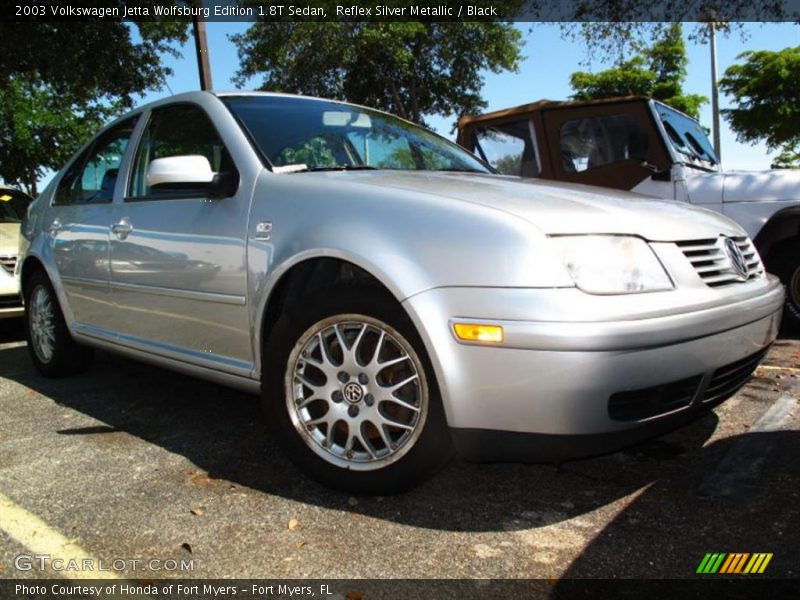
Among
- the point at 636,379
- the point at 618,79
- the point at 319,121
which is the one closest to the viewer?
the point at 636,379

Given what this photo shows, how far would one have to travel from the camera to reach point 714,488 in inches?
98.0

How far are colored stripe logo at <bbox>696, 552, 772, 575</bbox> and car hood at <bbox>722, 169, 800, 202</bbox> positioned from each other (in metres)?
3.77

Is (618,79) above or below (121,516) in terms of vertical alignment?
above

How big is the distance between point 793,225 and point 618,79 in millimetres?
27350

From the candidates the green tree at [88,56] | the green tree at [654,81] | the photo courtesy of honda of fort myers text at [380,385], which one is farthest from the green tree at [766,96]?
the photo courtesy of honda of fort myers text at [380,385]

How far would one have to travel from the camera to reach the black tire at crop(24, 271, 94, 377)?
428cm

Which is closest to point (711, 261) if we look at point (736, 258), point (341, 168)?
point (736, 258)

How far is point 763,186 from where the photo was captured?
509 cm

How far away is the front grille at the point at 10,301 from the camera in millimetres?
5909

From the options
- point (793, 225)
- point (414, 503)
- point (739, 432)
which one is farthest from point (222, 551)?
point (793, 225)

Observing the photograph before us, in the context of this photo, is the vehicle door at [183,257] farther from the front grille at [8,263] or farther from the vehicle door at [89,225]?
the front grille at [8,263]

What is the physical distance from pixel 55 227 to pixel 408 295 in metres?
2.92

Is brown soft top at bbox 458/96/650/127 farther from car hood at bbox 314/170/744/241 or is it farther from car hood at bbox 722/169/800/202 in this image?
car hood at bbox 314/170/744/241

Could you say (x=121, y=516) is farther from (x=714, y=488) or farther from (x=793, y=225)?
(x=793, y=225)
